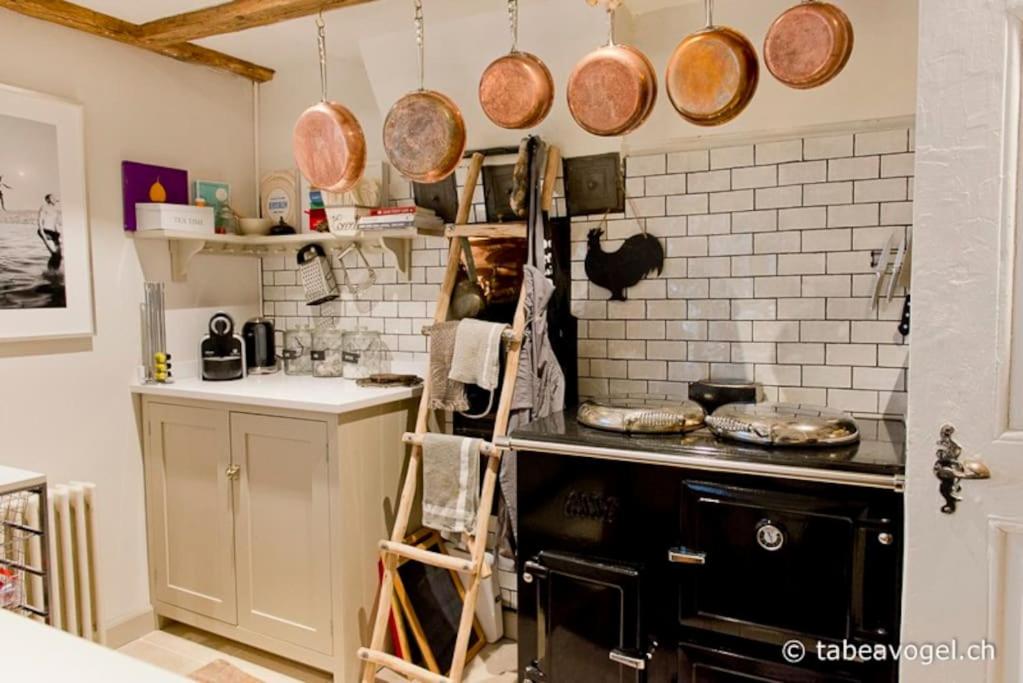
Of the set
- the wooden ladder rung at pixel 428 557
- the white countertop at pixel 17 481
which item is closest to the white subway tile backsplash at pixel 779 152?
the wooden ladder rung at pixel 428 557

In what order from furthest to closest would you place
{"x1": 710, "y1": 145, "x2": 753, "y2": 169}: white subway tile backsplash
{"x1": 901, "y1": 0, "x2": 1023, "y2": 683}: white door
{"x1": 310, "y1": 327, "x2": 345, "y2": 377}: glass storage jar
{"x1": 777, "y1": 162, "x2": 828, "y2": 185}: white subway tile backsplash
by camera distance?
{"x1": 310, "y1": 327, "x2": 345, "y2": 377}: glass storage jar < {"x1": 710, "y1": 145, "x2": 753, "y2": 169}: white subway tile backsplash < {"x1": 777, "y1": 162, "x2": 828, "y2": 185}: white subway tile backsplash < {"x1": 901, "y1": 0, "x2": 1023, "y2": 683}: white door

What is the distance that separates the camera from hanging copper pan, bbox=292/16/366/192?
82.0 inches

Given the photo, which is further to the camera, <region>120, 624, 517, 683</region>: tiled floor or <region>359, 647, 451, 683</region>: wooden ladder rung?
<region>120, 624, 517, 683</region>: tiled floor

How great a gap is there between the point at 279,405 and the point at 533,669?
1.22 metres

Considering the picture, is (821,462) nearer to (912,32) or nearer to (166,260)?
(912,32)

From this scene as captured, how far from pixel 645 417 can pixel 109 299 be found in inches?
83.7

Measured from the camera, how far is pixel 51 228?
2537 millimetres

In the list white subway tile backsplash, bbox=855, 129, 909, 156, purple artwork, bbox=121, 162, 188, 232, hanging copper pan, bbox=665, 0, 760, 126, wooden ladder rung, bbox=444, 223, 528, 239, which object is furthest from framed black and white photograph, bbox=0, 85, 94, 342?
white subway tile backsplash, bbox=855, 129, 909, 156

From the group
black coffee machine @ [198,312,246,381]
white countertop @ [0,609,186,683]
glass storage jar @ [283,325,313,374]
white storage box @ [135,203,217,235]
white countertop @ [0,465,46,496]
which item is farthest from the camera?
glass storage jar @ [283,325,313,374]

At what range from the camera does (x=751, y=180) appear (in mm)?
2318

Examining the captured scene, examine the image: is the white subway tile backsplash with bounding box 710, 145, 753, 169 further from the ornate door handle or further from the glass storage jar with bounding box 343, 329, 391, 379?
the glass storage jar with bounding box 343, 329, 391, 379

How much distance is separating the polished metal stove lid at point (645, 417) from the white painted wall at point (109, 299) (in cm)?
189

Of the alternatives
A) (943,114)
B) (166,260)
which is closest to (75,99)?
(166,260)

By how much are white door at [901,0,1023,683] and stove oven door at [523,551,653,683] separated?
2.26 ft
